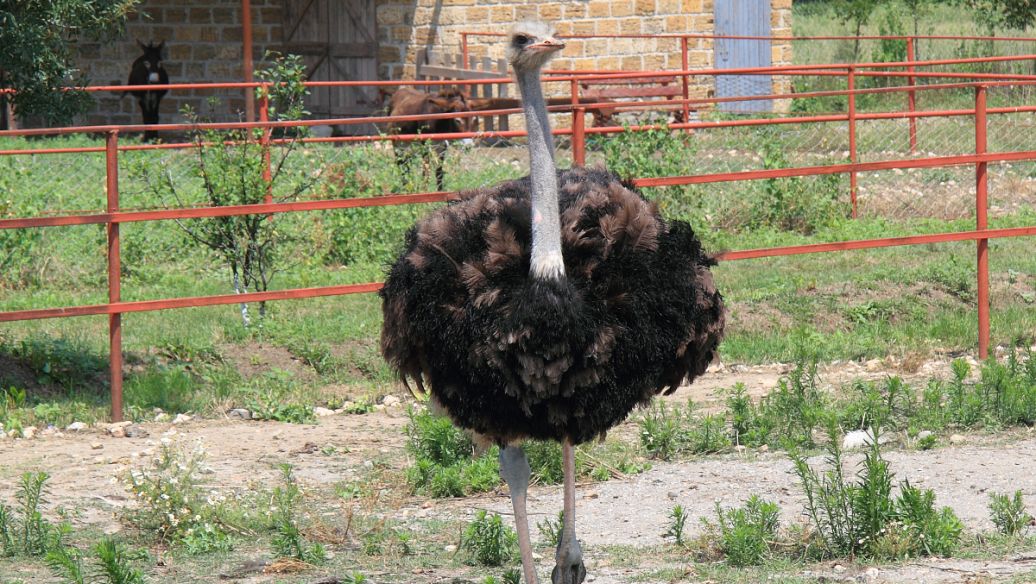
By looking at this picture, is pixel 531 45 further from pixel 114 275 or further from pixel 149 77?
pixel 149 77

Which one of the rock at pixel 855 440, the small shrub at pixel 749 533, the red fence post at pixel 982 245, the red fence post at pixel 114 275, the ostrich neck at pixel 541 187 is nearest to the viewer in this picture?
the ostrich neck at pixel 541 187

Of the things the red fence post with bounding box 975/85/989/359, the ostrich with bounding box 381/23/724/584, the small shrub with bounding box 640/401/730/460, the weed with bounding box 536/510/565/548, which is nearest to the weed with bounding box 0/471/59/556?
the ostrich with bounding box 381/23/724/584

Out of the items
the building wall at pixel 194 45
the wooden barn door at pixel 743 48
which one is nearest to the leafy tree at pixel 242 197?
the wooden barn door at pixel 743 48

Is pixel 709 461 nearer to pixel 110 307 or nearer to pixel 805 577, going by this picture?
pixel 805 577

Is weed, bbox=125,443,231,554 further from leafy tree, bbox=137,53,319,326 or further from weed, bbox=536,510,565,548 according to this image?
leafy tree, bbox=137,53,319,326

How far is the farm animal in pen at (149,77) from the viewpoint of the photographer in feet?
63.9

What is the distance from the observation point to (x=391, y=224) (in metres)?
10.4

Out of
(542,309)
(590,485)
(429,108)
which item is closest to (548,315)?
(542,309)

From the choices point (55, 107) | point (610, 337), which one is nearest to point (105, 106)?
point (55, 107)

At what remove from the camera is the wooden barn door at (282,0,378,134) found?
20250 millimetres

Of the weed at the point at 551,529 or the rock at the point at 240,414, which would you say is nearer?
the weed at the point at 551,529

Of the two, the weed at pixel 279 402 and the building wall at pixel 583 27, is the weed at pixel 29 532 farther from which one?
the building wall at pixel 583 27

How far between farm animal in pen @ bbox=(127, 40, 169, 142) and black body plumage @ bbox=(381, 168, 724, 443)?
15.5 meters

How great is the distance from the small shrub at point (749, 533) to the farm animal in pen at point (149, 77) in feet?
51.5
